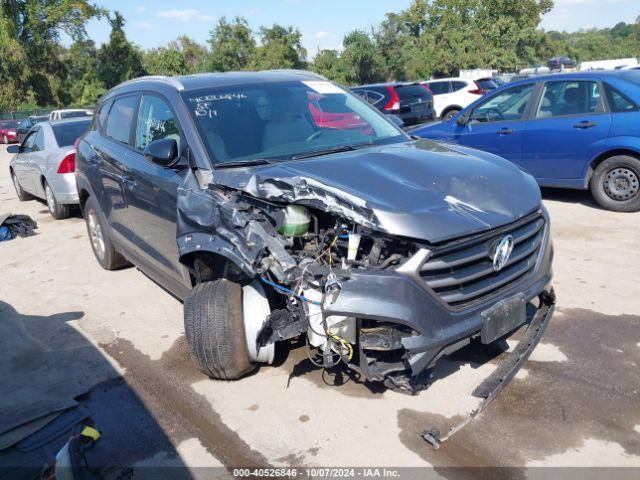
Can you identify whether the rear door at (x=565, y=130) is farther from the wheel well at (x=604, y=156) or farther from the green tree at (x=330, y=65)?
the green tree at (x=330, y=65)

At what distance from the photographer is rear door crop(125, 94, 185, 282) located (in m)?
4.05

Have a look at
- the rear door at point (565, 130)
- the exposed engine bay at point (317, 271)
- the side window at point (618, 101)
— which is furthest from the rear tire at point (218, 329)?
the side window at point (618, 101)

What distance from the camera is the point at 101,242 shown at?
245 inches

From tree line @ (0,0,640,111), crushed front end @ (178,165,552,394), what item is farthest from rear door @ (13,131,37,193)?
tree line @ (0,0,640,111)

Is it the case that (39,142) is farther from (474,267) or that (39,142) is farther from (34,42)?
(34,42)

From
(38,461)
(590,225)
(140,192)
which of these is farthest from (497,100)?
(38,461)

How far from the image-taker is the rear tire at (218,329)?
3465mm

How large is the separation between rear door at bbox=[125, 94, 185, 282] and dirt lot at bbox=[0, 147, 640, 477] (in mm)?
674

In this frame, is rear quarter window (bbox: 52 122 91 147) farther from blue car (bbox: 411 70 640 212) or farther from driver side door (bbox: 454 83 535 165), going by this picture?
blue car (bbox: 411 70 640 212)

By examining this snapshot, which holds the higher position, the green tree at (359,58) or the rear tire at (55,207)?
the green tree at (359,58)

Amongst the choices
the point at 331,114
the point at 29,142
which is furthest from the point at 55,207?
the point at 331,114

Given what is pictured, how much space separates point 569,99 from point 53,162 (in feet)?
24.2

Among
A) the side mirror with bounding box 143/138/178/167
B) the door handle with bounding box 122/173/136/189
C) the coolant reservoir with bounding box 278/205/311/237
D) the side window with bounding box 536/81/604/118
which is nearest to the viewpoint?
the coolant reservoir with bounding box 278/205/311/237

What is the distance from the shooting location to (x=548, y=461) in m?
2.88
